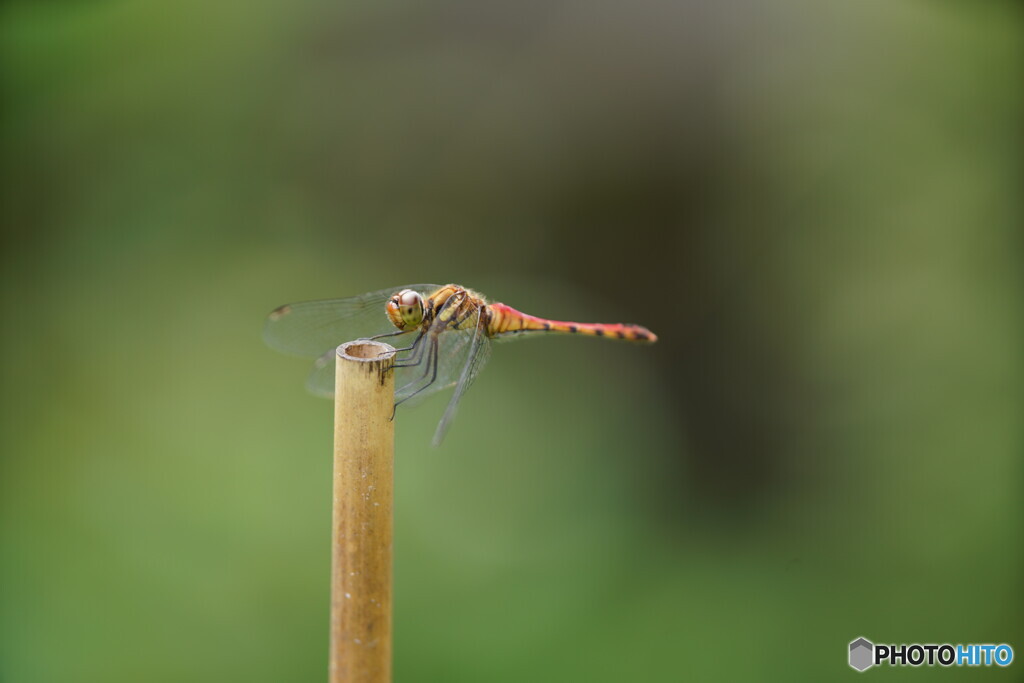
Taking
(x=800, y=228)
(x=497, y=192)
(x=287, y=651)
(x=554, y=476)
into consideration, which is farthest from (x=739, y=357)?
(x=287, y=651)

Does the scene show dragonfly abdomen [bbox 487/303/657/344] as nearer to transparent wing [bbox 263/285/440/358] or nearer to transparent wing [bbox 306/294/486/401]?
transparent wing [bbox 306/294/486/401]

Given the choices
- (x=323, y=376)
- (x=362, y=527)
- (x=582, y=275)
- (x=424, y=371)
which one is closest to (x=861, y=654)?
(x=582, y=275)

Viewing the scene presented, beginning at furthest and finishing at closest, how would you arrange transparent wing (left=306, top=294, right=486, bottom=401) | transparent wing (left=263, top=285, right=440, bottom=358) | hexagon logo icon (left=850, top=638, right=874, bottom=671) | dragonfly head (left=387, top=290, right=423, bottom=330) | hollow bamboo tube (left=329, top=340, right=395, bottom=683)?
hexagon logo icon (left=850, top=638, right=874, bottom=671), transparent wing (left=263, top=285, right=440, bottom=358), transparent wing (left=306, top=294, right=486, bottom=401), dragonfly head (left=387, top=290, right=423, bottom=330), hollow bamboo tube (left=329, top=340, right=395, bottom=683)

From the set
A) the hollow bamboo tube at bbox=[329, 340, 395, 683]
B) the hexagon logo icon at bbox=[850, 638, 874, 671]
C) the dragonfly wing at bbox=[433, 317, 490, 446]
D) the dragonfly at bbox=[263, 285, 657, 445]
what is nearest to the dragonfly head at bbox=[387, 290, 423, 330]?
the dragonfly at bbox=[263, 285, 657, 445]

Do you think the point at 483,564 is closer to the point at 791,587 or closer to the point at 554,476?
the point at 554,476

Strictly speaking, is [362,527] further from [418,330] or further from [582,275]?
[582,275]

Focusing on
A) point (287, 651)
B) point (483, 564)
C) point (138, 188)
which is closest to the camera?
point (287, 651)

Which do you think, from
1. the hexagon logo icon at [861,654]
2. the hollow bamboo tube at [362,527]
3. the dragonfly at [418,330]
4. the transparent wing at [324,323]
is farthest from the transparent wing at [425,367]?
the hexagon logo icon at [861,654]
